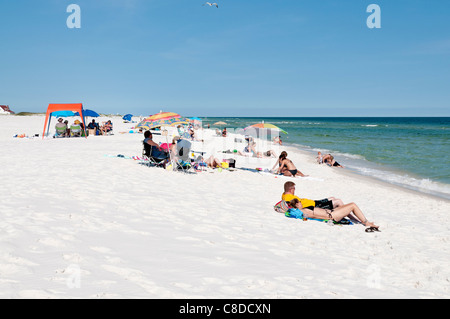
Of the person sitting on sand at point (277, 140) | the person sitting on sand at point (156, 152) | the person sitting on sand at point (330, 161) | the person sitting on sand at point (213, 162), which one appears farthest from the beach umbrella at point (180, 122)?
the person sitting on sand at point (277, 140)

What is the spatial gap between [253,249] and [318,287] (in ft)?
3.79

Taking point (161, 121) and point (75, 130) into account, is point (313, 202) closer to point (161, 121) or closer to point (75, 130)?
point (161, 121)

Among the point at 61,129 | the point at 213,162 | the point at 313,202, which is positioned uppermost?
the point at 61,129

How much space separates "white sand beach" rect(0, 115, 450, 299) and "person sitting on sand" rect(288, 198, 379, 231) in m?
0.22

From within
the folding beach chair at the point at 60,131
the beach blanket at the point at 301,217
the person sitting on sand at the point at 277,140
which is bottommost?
the beach blanket at the point at 301,217

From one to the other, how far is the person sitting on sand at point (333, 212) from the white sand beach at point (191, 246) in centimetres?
22

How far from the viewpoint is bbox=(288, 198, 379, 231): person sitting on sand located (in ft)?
20.0

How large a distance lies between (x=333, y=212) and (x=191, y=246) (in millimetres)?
3213

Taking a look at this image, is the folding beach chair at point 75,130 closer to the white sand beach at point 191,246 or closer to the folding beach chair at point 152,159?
the folding beach chair at point 152,159

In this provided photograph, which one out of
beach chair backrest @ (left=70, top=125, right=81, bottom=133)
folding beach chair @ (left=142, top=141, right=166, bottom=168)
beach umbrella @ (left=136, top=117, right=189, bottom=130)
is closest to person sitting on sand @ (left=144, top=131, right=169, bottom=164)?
folding beach chair @ (left=142, top=141, right=166, bottom=168)

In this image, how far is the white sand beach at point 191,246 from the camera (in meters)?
3.20

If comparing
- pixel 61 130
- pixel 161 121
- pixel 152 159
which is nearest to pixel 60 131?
pixel 61 130

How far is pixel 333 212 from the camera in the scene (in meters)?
6.17
